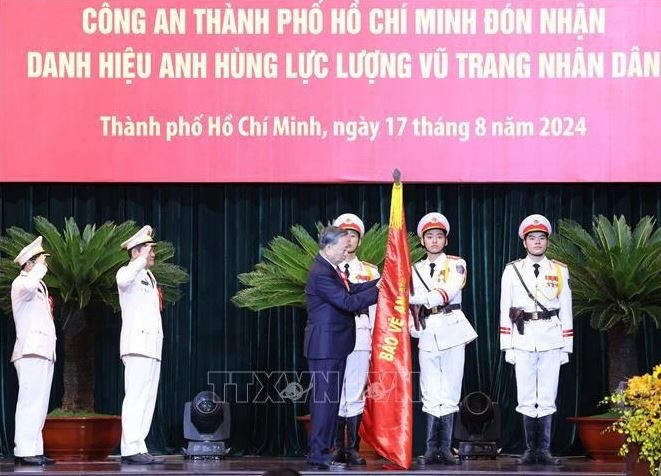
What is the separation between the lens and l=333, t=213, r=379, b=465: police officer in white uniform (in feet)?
27.1

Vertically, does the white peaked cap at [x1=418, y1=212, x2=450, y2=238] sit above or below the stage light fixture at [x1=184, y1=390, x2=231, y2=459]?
above

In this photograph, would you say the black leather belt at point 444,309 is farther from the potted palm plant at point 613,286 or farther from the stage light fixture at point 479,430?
the potted palm plant at point 613,286

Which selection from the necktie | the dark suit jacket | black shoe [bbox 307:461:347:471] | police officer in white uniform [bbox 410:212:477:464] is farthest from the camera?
police officer in white uniform [bbox 410:212:477:464]

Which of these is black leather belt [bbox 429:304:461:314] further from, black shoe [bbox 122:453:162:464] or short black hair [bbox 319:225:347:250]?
black shoe [bbox 122:453:162:464]

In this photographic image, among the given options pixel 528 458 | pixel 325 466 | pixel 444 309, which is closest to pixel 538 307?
pixel 444 309

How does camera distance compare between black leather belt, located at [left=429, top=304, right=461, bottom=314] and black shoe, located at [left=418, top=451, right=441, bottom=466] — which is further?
black leather belt, located at [left=429, top=304, right=461, bottom=314]

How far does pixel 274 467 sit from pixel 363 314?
149cm

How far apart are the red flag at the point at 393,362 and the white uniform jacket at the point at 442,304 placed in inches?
14.3

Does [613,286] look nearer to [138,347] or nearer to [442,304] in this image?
[442,304]

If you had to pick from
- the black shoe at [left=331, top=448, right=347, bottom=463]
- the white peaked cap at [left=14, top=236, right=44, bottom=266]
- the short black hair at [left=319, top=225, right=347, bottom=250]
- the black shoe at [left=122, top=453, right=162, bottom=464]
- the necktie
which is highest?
the short black hair at [left=319, top=225, right=347, bottom=250]

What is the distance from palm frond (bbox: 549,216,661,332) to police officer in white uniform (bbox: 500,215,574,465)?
0.54 meters

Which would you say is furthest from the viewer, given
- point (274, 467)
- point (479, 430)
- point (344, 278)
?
point (479, 430)

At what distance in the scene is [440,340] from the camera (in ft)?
27.6

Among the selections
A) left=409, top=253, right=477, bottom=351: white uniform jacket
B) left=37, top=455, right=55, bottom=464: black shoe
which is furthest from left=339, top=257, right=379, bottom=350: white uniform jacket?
left=37, top=455, right=55, bottom=464: black shoe
